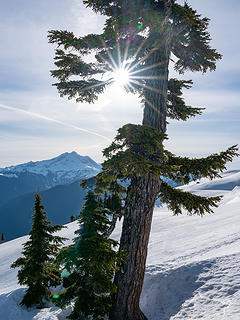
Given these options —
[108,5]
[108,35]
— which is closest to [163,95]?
[108,35]

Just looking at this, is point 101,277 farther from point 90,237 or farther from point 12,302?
point 12,302

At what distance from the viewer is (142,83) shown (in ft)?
23.3

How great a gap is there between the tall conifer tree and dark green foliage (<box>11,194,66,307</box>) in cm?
505

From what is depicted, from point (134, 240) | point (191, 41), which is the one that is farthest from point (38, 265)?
point (191, 41)

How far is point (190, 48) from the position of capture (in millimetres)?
6598

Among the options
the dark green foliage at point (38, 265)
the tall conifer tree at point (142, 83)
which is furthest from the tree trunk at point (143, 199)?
the dark green foliage at point (38, 265)

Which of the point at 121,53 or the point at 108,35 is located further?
the point at 121,53

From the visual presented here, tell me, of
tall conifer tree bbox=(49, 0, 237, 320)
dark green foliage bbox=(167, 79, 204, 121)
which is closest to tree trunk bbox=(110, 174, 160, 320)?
tall conifer tree bbox=(49, 0, 237, 320)

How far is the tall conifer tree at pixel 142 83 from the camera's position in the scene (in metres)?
5.47

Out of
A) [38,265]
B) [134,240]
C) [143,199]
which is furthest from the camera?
[38,265]

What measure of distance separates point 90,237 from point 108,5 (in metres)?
7.18

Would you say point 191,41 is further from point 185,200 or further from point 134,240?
point 134,240

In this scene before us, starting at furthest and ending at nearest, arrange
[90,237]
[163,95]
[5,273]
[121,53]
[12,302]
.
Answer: [5,273] → [12,302] → [90,237] → [163,95] → [121,53]

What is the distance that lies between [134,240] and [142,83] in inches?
190
